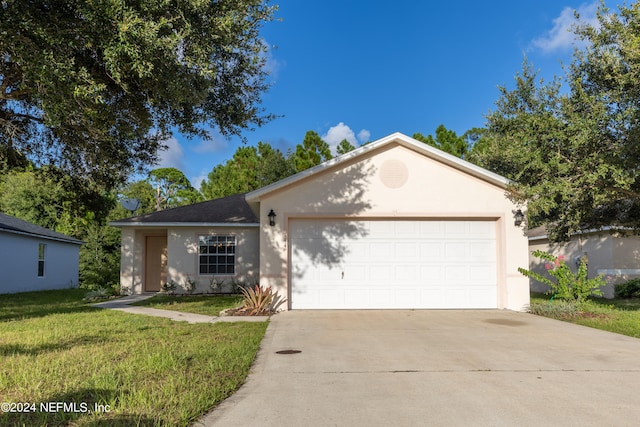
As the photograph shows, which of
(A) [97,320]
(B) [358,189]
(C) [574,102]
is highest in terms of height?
(C) [574,102]

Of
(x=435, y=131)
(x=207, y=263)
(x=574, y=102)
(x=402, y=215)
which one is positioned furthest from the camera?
(x=435, y=131)

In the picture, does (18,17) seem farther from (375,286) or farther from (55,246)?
(55,246)

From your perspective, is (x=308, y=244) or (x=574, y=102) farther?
(x=308, y=244)

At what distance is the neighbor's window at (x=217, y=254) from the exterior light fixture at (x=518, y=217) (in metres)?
9.87

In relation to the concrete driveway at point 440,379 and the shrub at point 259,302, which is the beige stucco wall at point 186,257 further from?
the concrete driveway at point 440,379

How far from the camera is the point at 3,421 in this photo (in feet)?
12.5

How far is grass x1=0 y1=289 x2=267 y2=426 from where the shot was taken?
13.2ft

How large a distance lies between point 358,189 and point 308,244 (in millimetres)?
2056

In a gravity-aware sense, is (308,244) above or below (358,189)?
below

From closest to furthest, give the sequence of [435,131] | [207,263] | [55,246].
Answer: [207,263], [55,246], [435,131]

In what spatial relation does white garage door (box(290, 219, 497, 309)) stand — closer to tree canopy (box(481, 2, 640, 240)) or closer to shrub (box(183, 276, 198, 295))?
tree canopy (box(481, 2, 640, 240))

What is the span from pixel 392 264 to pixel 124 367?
7919mm

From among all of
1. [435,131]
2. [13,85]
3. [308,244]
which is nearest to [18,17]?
[13,85]

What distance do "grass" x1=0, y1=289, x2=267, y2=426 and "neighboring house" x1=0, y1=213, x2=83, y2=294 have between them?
12.3 m
